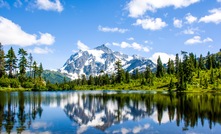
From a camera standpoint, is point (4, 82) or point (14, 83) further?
point (14, 83)

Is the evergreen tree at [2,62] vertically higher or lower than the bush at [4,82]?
higher

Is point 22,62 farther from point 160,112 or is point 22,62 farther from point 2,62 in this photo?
point 160,112

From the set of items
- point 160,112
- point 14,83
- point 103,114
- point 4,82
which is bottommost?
point 103,114

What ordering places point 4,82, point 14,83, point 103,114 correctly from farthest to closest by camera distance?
point 14,83
point 4,82
point 103,114

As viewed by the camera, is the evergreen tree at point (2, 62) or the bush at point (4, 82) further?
the evergreen tree at point (2, 62)

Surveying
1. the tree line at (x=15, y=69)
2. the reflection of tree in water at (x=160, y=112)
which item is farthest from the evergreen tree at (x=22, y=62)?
the reflection of tree in water at (x=160, y=112)

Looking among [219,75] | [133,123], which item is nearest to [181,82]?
[219,75]

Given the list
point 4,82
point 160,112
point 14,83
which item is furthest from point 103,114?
point 14,83

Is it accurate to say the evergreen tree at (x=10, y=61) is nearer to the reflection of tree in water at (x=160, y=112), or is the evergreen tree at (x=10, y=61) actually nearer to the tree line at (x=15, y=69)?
the tree line at (x=15, y=69)

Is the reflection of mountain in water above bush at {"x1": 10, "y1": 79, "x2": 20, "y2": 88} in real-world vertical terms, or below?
below

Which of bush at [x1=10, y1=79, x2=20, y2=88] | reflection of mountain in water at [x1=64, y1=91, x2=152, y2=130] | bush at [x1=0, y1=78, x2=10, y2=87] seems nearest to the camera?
reflection of mountain in water at [x1=64, y1=91, x2=152, y2=130]

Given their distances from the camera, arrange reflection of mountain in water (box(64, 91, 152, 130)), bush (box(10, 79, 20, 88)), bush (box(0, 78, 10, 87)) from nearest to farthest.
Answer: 1. reflection of mountain in water (box(64, 91, 152, 130))
2. bush (box(0, 78, 10, 87))
3. bush (box(10, 79, 20, 88))

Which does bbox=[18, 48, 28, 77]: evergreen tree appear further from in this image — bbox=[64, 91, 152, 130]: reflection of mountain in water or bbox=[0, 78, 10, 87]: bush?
bbox=[64, 91, 152, 130]: reflection of mountain in water

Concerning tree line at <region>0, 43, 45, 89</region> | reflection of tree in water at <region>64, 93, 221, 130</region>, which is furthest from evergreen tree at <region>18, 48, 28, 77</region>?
reflection of tree in water at <region>64, 93, 221, 130</region>
